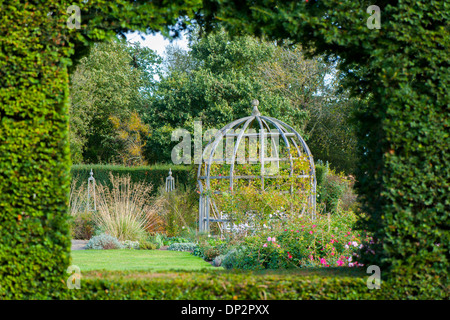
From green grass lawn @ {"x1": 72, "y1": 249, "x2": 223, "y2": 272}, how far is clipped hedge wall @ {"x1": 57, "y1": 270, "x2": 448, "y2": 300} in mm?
2608

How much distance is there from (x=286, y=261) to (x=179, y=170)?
8.04 meters

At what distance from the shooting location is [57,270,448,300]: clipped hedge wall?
3.51m

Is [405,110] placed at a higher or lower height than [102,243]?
higher

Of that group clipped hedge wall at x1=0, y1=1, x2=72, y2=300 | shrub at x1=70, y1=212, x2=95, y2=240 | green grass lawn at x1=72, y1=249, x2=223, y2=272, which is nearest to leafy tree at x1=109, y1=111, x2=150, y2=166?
shrub at x1=70, y1=212, x2=95, y2=240

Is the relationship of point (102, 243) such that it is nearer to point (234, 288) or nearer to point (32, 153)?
point (32, 153)

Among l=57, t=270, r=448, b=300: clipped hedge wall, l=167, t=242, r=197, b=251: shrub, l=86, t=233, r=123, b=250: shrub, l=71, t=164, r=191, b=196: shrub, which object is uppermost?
l=71, t=164, r=191, b=196: shrub

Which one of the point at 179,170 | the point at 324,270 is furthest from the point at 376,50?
the point at 179,170

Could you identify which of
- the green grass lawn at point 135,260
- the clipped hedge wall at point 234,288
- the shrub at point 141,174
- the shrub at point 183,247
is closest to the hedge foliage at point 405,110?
the clipped hedge wall at point 234,288

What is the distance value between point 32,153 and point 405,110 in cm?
283

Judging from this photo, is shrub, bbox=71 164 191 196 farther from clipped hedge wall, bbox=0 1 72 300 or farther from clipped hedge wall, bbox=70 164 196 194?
clipped hedge wall, bbox=0 1 72 300

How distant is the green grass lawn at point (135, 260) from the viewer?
648 cm

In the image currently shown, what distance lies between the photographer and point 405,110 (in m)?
3.63

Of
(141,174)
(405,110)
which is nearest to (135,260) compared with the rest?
(405,110)
